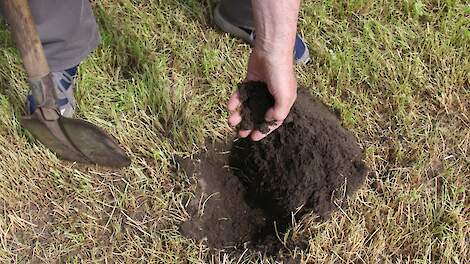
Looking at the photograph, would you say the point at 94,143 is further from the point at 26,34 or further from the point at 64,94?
the point at 26,34

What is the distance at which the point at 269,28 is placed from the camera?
1878 mm

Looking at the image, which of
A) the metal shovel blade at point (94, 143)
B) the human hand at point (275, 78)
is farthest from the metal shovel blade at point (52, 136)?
the human hand at point (275, 78)

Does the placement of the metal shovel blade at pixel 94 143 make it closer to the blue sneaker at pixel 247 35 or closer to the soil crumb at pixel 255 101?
the soil crumb at pixel 255 101

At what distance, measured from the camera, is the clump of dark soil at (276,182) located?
2285 millimetres

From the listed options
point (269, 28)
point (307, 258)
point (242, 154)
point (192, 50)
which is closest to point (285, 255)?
point (307, 258)

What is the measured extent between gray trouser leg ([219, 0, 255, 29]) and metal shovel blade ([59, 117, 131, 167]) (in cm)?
81

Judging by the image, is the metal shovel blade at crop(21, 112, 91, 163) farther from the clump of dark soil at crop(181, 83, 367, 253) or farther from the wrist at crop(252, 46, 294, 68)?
the wrist at crop(252, 46, 294, 68)

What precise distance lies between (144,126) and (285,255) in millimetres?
779

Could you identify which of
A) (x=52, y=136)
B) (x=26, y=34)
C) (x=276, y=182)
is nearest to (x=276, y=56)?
(x=276, y=182)

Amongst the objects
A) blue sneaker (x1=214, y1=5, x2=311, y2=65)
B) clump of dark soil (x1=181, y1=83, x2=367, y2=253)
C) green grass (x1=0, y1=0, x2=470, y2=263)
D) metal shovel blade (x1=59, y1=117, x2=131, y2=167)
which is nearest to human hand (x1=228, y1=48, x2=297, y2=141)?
clump of dark soil (x1=181, y1=83, x2=367, y2=253)

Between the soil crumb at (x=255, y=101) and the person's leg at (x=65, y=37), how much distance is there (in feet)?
2.37

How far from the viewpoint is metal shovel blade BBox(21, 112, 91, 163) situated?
234 centimetres

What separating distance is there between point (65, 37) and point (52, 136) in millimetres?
385

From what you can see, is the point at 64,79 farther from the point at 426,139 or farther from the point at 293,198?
the point at 426,139
